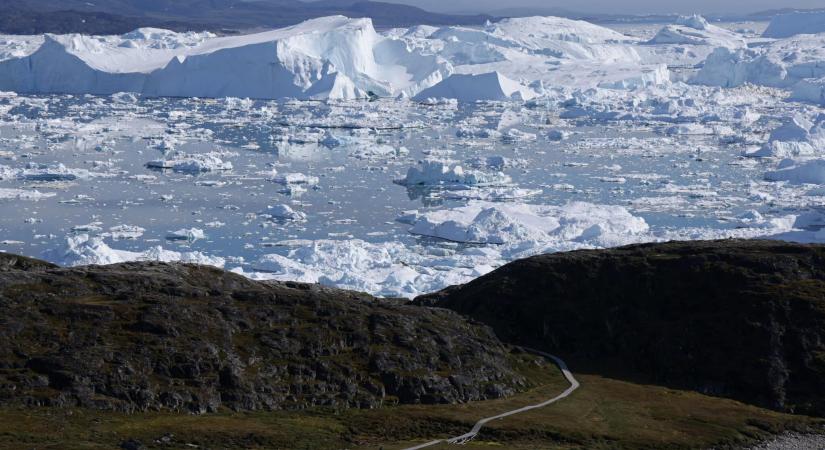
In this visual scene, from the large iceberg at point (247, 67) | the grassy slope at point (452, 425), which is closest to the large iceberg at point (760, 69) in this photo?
the large iceberg at point (247, 67)

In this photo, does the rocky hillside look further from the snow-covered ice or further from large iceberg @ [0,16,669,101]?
large iceberg @ [0,16,669,101]

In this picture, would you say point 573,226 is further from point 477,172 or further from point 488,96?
point 488,96

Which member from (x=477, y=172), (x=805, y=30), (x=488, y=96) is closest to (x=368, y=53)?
(x=488, y=96)

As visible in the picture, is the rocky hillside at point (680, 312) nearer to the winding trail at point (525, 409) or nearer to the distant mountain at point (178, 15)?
the winding trail at point (525, 409)

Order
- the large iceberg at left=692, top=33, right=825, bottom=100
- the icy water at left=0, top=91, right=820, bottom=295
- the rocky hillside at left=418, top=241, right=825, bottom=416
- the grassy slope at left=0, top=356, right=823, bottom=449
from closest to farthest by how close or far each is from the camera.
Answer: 1. the grassy slope at left=0, top=356, right=823, bottom=449
2. the rocky hillside at left=418, top=241, right=825, bottom=416
3. the icy water at left=0, top=91, right=820, bottom=295
4. the large iceberg at left=692, top=33, right=825, bottom=100

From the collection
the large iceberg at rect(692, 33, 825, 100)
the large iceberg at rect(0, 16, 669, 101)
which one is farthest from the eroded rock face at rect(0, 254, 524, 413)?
the large iceberg at rect(692, 33, 825, 100)

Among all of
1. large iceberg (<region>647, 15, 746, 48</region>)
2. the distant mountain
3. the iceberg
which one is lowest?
the distant mountain

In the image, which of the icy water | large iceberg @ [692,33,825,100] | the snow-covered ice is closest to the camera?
the snow-covered ice
